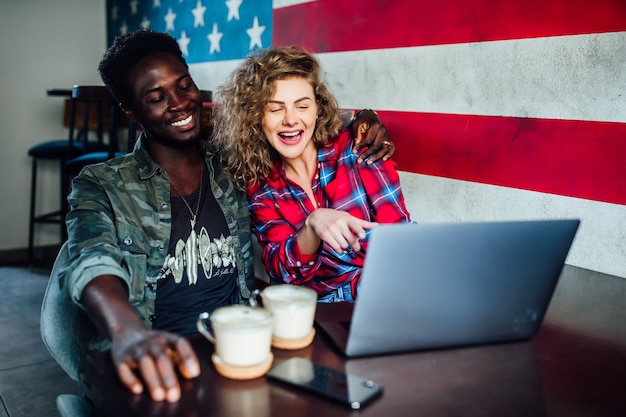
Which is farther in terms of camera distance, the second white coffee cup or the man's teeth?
the man's teeth

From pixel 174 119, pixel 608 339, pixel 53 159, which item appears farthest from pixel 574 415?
pixel 53 159

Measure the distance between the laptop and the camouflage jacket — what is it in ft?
1.83

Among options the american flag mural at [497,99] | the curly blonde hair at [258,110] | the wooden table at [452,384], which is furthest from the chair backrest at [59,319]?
the american flag mural at [497,99]

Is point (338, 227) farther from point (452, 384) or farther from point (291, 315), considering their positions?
point (452, 384)

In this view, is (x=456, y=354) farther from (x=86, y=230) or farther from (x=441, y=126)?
(x=441, y=126)

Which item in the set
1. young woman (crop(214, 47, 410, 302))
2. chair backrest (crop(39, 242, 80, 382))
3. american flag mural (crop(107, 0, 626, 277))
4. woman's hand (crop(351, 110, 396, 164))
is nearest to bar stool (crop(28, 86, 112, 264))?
american flag mural (crop(107, 0, 626, 277))

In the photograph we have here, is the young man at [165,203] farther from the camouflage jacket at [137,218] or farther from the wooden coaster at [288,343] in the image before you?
the wooden coaster at [288,343]

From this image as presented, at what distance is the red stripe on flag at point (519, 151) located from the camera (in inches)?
63.3

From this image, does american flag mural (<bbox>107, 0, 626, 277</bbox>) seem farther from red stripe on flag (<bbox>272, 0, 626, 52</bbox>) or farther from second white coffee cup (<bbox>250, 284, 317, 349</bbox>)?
second white coffee cup (<bbox>250, 284, 317, 349</bbox>)

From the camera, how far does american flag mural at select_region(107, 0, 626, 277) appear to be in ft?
5.28

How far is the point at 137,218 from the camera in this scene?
1547mm

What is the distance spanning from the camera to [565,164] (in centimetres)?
170

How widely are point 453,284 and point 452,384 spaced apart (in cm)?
14

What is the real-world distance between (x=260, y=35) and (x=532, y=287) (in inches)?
90.6
